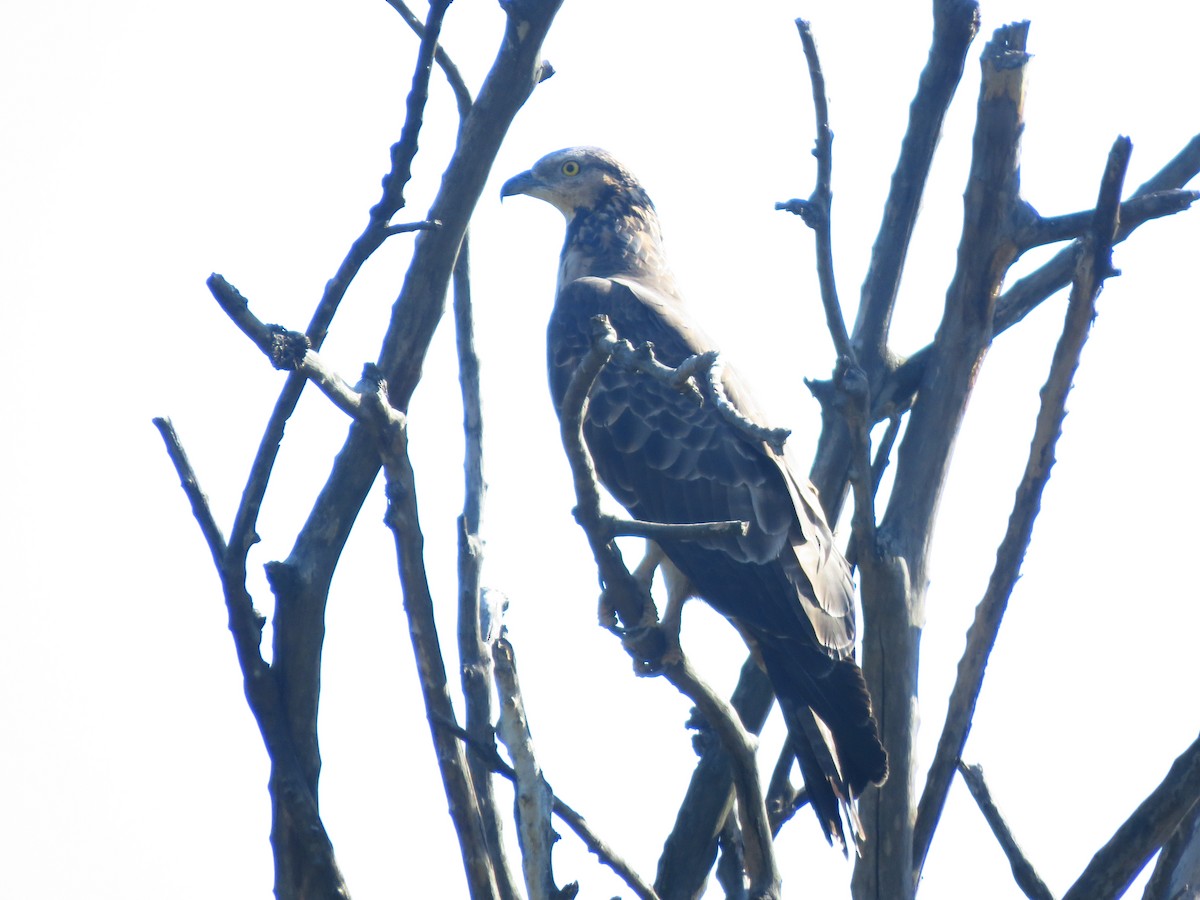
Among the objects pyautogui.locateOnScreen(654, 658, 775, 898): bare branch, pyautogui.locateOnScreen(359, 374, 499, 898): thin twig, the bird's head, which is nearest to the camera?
pyautogui.locateOnScreen(359, 374, 499, 898): thin twig

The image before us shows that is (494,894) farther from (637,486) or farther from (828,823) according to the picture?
(637,486)

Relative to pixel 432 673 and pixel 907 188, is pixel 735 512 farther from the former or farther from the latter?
pixel 432 673

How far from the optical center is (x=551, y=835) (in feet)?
12.3

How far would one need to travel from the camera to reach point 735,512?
5.38m

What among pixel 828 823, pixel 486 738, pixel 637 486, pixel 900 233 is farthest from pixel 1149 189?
pixel 486 738

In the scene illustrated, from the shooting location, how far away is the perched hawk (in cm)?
469

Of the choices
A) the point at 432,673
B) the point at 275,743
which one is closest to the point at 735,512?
the point at 432,673

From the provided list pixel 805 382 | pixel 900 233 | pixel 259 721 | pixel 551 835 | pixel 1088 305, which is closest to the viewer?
pixel 551 835

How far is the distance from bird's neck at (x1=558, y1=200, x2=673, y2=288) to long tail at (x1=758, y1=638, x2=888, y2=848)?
8.30ft

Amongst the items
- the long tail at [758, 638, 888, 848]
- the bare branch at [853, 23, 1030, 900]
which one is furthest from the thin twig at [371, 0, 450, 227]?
the long tail at [758, 638, 888, 848]

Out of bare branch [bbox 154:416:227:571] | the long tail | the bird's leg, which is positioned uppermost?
the bird's leg

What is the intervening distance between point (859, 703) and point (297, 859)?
1.81 metres

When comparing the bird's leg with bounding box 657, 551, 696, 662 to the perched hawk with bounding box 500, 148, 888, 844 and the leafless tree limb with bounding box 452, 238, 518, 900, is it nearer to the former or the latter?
the perched hawk with bounding box 500, 148, 888, 844

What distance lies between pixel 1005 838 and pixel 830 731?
659mm
